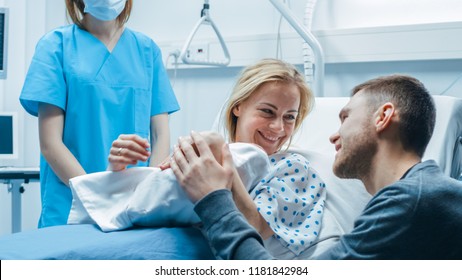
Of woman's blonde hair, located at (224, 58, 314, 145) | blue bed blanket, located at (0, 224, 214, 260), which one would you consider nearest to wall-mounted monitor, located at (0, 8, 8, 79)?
woman's blonde hair, located at (224, 58, 314, 145)

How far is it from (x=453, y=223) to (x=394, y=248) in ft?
0.36

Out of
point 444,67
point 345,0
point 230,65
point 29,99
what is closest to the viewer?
point 29,99

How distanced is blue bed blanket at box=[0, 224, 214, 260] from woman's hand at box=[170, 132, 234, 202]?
10 cm

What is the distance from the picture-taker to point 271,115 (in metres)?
1.51

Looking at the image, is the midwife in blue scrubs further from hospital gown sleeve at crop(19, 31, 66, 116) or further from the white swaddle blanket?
the white swaddle blanket

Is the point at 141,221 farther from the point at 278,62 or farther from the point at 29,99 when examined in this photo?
the point at 29,99

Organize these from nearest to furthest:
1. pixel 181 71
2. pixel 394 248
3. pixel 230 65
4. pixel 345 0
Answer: pixel 394 248 < pixel 345 0 < pixel 230 65 < pixel 181 71

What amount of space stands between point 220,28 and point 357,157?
1959mm

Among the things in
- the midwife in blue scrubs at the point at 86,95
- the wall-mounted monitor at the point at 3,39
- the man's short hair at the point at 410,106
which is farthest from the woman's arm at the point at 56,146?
the wall-mounted monitor at the point at 3,39

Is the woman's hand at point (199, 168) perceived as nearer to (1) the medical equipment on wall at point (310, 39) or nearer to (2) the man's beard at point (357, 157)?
(2) the man's beard at point (357, 157)

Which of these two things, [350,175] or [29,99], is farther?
[29,99]

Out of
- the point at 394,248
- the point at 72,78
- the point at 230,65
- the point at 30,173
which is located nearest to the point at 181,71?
the point at 230,65

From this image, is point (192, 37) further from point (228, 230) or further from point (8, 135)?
point (228, 230)

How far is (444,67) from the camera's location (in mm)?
2363
